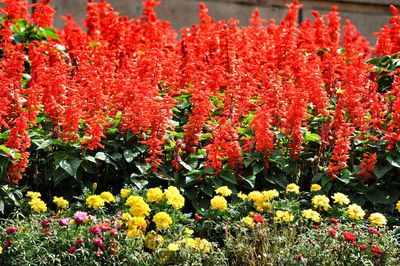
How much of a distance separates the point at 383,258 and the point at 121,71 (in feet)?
10.6

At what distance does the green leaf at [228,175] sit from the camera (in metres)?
6.37

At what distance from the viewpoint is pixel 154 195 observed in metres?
5.93

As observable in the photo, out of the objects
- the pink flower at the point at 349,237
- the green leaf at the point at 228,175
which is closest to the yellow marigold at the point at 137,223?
the green leaf at the point at 228,175

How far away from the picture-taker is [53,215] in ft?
19.7

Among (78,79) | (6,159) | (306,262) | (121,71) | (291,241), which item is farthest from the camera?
(121,71)

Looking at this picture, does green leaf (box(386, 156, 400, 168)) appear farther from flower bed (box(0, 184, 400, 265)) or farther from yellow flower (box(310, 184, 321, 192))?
yellow flower (box(310, 184, 321, 192))

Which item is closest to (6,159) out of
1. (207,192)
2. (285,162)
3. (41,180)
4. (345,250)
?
(41,180)

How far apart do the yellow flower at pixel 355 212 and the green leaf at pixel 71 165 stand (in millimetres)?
1757

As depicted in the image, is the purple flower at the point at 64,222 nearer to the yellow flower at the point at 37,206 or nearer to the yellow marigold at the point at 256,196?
the yellow flower at the point at 37,206

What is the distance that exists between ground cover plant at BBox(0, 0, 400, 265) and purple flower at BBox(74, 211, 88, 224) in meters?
0.02

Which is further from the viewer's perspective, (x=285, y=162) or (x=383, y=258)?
(x=285, y=162)

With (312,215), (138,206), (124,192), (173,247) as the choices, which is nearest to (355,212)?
(312,215)

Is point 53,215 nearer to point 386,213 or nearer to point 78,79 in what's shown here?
point 78,79

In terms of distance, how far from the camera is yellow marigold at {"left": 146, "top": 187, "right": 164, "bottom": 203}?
19.5 ft
